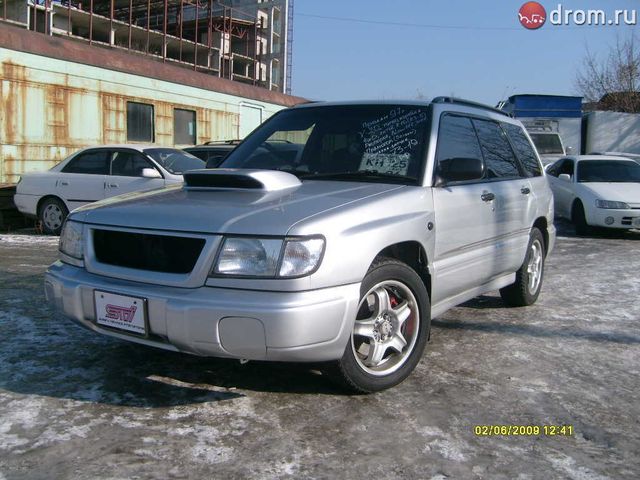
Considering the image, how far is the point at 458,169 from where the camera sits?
368 cm

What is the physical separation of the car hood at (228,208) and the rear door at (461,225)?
421 millimetres

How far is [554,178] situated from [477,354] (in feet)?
28.8

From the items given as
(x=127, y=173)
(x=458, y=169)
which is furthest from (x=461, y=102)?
(x=127, y=173)

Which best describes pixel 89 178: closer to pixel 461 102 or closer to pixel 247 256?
pixel 461 102

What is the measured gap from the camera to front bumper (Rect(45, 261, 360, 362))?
2697 mm

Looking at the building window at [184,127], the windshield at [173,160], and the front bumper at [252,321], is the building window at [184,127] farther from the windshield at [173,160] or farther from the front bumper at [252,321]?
the front bumper at [252,321]

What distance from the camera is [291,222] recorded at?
281cm

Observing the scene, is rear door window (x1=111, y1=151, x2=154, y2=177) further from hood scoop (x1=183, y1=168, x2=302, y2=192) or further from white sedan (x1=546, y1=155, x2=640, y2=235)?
white sedan (x1=546, y1=155, x2=640, y2=235)

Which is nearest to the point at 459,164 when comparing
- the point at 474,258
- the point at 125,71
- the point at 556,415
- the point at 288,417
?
the point at 474,258

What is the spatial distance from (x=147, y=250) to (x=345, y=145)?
1.51 meters

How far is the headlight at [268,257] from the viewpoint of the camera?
109 inches

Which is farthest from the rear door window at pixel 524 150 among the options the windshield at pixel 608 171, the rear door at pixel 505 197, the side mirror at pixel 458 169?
the windshield at pixel 608 171

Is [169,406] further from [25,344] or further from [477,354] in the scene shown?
[477,354]
